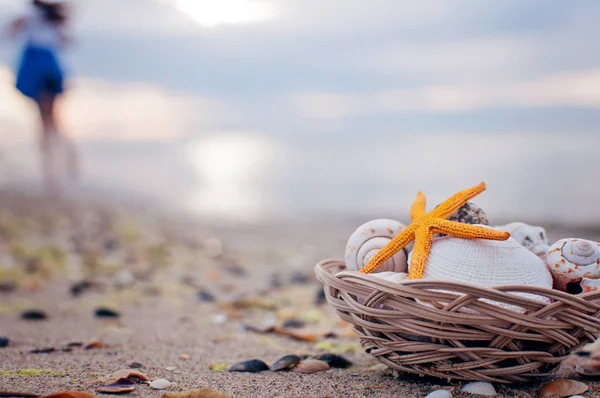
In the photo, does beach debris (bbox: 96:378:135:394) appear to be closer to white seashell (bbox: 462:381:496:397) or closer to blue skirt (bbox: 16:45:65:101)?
white seashell (bbox: 462:381:496:397)

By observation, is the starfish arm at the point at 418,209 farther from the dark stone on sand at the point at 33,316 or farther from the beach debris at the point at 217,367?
the dark stone on sand at the point at 33,316

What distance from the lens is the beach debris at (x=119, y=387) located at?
2.24m

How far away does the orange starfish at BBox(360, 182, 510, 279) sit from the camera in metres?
2.34

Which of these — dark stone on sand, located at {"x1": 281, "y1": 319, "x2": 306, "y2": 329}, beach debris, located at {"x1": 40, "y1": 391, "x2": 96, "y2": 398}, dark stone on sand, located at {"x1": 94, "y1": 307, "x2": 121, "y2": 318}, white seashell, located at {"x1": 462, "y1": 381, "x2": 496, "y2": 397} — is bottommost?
dark stone on sand, located at {"x1": 281, "y1": 319, "x2": 306, "y2": 329}

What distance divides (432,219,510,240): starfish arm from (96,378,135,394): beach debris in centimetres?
146

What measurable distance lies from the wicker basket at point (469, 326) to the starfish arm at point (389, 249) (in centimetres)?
19

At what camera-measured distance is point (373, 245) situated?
8.79 feet

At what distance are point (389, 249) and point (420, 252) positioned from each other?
0.19 m

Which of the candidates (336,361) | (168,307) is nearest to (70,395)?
(336,361)

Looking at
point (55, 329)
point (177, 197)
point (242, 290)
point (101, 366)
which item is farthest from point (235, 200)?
point (101, 366)

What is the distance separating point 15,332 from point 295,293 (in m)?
2.33

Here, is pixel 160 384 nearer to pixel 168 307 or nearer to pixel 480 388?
pixel 480 388

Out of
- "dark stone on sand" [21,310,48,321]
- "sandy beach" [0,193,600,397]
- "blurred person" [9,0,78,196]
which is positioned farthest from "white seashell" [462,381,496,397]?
"blurred person" [9,0,78,196]

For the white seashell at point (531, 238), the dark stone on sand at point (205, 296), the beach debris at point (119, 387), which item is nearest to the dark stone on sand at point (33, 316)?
the dark stone on sand at point (205, 296)
